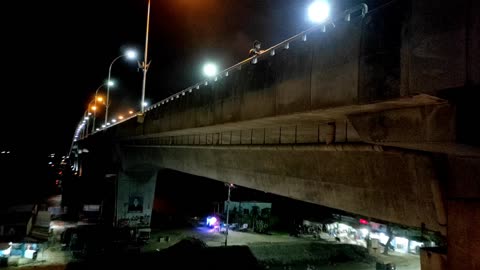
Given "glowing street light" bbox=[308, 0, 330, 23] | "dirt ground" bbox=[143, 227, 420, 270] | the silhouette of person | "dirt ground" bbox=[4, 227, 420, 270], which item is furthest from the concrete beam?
the silhouette of person

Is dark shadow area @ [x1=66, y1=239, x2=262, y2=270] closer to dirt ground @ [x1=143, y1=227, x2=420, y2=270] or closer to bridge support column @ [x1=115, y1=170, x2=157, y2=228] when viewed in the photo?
dirt ground @ [x1=143, y1=227, x2=420, y2=270]

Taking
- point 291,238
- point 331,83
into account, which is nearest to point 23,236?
point 291,238

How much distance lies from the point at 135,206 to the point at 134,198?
0.87 meters

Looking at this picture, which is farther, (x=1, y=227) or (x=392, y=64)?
(x=1, y=227)

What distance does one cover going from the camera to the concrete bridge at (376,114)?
4484mm

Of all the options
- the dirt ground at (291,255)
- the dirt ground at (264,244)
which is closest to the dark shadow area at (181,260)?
the dirt ground at (291,255)

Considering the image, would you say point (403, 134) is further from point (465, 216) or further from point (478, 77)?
point (478, 77)

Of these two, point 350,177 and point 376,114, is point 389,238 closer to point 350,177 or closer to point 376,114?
point 350,177

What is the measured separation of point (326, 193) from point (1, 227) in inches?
1061

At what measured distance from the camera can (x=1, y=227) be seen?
27812mm

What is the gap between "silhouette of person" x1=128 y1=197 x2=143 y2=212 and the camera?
39.3m

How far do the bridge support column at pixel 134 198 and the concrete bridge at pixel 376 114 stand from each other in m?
27.5

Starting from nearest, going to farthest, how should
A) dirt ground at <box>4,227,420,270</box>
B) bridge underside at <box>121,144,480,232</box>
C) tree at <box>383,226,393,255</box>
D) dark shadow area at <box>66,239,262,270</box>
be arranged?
bridge underside at <box>121,144,480,232</box> → dark shadow area at <box>66,239,262,270</box> → dirt ground at <box>4,227,420,270</box> → tree at <box>383,226,393,255</box>

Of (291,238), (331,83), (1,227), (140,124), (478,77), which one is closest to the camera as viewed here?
(478,77)
